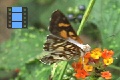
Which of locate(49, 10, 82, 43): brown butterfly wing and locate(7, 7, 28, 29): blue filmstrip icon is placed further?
locate(7, 7, 28, 29): blue filmstrip icon

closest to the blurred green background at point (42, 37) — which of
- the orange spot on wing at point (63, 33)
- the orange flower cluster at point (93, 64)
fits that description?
the orange flower cluster at point (93, 64)

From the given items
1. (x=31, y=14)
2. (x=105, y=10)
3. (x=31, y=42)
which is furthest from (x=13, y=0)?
(x=105, y=10)

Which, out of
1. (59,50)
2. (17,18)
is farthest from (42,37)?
(59,50)

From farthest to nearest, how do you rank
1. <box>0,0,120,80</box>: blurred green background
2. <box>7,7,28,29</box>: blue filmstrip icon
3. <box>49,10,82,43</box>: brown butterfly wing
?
<box>7,7,28,29</box>: blue filmstrip icon → <box>0,0,120,80</box>: blurred green background → <box>49,10,82,43</box>: brown butterfly wing

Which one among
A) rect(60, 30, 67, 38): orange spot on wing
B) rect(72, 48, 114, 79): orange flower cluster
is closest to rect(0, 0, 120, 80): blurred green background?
rect(72, 48, 114, 79): orange flower cluster

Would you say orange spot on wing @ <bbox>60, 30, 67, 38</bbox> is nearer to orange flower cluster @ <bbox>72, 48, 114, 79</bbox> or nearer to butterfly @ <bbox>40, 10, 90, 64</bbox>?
butterfly @ <bbox>40, 10, 90, 64</bbox>

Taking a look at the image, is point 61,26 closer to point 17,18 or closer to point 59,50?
point 59,50

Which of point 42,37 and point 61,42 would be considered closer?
point 61,42
